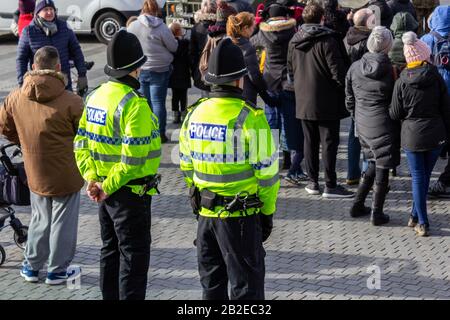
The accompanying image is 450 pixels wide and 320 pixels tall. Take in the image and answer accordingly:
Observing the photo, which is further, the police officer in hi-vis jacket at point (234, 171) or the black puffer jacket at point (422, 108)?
the black puffer jacket at point (422, 108)

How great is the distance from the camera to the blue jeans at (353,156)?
31.4 feet

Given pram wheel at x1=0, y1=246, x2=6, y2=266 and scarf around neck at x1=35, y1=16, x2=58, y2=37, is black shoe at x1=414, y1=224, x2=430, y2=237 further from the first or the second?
scarf around neck at x1=35, y1=16, x2=58, y2=37

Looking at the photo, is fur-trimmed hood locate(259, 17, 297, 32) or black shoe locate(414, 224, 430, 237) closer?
black shoe locate(414, 224, 430, 237)

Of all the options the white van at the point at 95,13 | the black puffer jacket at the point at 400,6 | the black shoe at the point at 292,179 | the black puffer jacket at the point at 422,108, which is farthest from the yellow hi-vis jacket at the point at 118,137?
the white van at the point at 95,13

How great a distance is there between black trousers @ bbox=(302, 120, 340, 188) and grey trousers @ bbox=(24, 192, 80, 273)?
2998 mm

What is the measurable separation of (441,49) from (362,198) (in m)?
1.87

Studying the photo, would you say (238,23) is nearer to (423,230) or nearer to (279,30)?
(279,30)

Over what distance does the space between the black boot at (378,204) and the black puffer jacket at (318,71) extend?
1.02m

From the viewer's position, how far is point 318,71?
30.1 ft

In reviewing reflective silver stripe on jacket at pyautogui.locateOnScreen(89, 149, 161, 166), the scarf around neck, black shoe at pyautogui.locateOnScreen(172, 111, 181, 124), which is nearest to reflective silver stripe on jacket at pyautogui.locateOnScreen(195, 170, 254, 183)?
reflective silver stripe on jacket at pyautogui.locateOnScreen(89, 149, 161, 166)

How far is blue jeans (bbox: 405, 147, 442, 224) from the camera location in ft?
27.1

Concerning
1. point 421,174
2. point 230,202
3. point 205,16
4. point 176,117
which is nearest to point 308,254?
point 421,174

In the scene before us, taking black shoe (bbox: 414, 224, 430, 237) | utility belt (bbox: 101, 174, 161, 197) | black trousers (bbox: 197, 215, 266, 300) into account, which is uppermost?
utility belt (bbox: 101, 174, 161, 197)

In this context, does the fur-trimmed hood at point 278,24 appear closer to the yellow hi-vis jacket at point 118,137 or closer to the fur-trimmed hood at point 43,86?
the fur-trimmed hood at point 43,86
